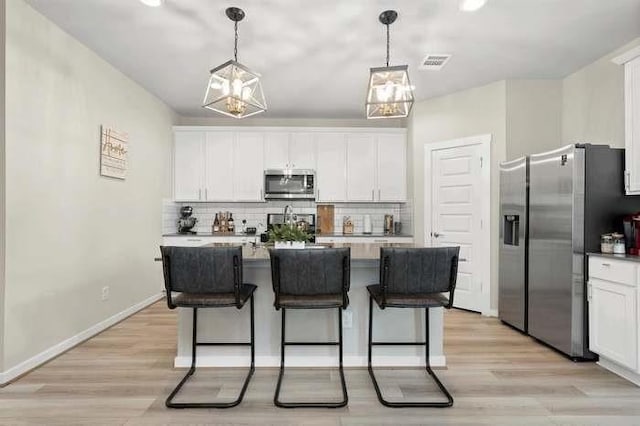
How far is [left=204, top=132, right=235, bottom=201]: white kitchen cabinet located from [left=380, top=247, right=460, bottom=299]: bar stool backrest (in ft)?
11.2

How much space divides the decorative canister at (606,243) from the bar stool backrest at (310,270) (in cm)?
201

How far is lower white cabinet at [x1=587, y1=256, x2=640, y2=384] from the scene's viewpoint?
2.41 meters

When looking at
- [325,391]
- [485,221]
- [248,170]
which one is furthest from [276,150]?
[325,391]

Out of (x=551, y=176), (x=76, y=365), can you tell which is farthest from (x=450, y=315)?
(x=76, y=365)

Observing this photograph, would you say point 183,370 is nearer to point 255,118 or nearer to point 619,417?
point 619,417

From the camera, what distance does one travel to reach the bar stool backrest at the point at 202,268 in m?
2.20

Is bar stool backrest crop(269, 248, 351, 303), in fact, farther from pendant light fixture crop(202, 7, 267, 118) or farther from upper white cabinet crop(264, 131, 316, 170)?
upper white cabinet crop(264, 131, 316, 170)

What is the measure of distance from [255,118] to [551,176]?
12.8 ft

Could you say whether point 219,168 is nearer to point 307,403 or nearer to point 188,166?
point 188,166

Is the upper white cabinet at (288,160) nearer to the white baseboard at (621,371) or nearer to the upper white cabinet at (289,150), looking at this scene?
the upper white cabinet at (289,150)

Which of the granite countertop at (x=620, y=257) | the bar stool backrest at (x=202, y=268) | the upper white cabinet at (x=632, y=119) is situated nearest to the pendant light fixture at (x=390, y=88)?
the bar stool backrest at (x=202, y=268)

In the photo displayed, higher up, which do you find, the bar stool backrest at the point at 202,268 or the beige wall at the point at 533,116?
the beige wall at the point at 533,116

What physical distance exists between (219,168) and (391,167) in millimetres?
2428

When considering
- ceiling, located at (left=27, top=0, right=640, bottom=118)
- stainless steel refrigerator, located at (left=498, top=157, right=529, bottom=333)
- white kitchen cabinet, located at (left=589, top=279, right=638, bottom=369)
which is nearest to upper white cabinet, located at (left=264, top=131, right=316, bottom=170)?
ceiling, located at (left=27, top=0, right=640, bottom=118)
